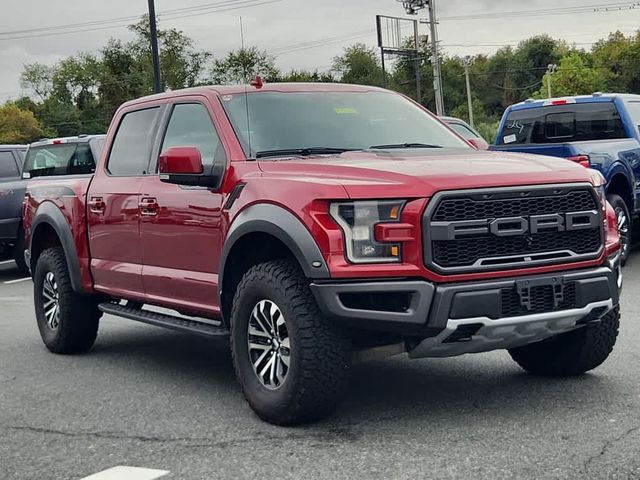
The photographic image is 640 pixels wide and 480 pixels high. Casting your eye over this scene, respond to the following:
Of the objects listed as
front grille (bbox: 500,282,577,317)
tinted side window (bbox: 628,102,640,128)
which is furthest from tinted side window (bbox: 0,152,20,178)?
front grille (bbox: 500,282,577,317)

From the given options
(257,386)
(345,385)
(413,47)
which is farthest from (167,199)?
(413,47)

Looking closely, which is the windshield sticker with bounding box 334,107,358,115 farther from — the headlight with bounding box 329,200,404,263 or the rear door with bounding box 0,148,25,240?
the rear door with bounding box 0,148,25,240

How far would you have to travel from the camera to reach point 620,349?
704 cm

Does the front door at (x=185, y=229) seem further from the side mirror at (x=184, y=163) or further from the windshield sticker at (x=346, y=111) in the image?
the windshield sticker at (x=346, y=111)

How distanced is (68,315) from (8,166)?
7916 millimetres

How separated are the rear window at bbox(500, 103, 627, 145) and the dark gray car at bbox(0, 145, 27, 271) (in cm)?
688

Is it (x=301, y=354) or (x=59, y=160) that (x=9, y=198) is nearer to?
(x=59, y=160)

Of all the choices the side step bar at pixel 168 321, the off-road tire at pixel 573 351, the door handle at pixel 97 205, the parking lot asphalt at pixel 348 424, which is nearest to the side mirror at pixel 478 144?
the off-road tire at pixel 573 351

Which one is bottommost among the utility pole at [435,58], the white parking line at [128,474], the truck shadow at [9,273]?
the truck shadow at [9,273]

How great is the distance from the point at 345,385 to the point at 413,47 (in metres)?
74.1

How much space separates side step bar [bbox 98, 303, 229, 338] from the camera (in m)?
5.91

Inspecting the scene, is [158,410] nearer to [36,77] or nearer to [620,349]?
[620,349]

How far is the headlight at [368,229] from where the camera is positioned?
4.91 meters

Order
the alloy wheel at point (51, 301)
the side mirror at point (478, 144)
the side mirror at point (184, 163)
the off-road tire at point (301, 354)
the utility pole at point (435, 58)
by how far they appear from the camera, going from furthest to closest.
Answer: the utility pole at point (435, 58) → the alloy wheel at point (51, 301) → the side mirror at point (478, 144) → the side mirror at point (184, 163) → the off-road tire at point (301, 354)
